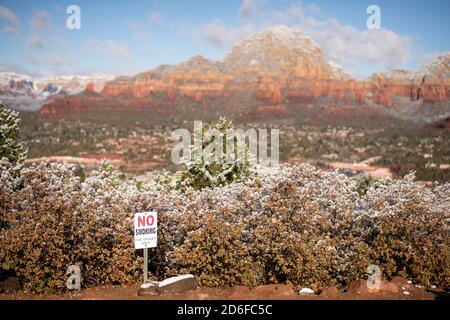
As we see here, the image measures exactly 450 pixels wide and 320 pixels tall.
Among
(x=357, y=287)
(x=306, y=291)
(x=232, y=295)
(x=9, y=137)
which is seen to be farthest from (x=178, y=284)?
(x=9, y=137)

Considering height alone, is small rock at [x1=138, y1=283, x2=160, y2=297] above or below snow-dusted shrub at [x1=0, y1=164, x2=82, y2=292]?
below

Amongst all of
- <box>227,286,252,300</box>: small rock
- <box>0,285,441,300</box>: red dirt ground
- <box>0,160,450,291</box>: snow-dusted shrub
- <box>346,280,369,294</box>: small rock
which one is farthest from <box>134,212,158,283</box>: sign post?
<box>346,280,369,294</box>: small rock

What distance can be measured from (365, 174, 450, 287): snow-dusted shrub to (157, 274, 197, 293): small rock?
4.49 meters

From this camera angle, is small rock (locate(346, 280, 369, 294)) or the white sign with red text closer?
the white sign with red text

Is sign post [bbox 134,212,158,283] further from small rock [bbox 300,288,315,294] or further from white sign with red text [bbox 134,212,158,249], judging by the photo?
small rock [bbox 300,288,315,294]

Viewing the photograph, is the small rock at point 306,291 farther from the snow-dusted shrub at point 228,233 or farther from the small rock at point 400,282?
the small rock at point 400,282

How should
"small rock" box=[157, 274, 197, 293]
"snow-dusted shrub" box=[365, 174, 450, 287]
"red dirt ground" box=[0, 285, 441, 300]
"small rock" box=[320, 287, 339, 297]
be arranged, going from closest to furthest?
"red dirt ground" box=[0, 285, 441, 300], "small rock" box=[157, 274, 197, 293], "small rock" box=[320, 287, 339, 297], "snow-dusted shrub" box=[365, 174, 450, 287]

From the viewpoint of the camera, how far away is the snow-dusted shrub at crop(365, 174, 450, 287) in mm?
11641

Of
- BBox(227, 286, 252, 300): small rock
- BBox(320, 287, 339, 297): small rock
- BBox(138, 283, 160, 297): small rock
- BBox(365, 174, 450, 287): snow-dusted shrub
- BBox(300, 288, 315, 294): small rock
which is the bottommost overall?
BBox(300, 288, 315, 294): small rock

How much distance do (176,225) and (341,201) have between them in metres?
4.26
